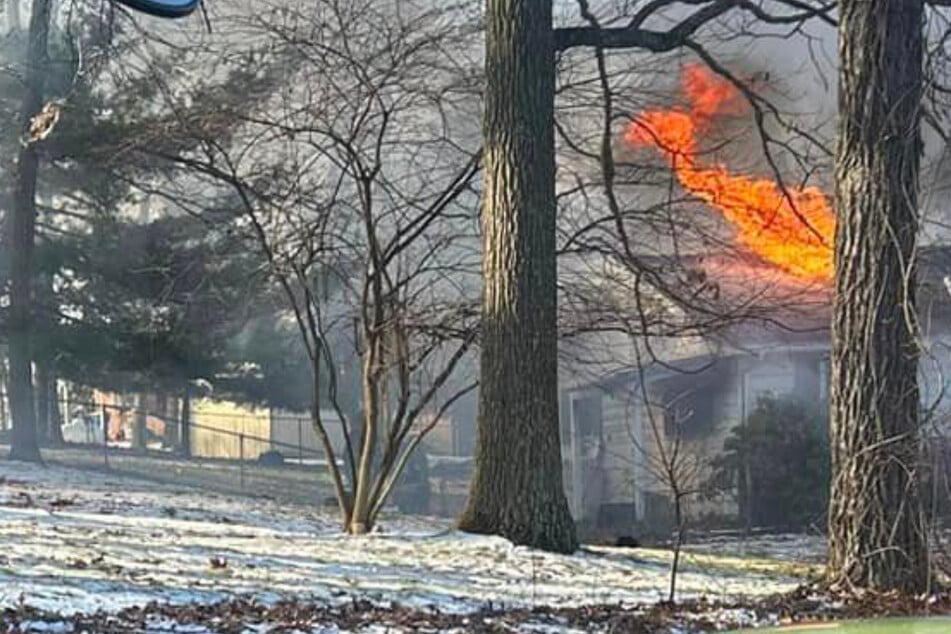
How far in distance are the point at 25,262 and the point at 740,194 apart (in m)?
12.3

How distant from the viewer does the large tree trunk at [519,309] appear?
9.12 meters

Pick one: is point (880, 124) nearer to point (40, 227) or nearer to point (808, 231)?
point (808, 231)

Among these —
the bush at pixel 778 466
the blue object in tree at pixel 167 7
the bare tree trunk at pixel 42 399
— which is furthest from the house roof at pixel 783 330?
the bare tree trunk at pixel 42 399

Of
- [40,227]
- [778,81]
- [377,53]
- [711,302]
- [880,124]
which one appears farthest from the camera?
[40,227]

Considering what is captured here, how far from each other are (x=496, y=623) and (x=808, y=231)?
759 cm

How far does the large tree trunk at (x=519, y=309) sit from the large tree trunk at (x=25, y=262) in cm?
1174

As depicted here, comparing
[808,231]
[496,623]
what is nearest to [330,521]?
[808,231]

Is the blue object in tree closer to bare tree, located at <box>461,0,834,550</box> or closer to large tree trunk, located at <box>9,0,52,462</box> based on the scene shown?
bare tree, located at <box>461,0,834,550</box>

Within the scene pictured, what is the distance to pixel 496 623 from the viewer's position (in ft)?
19.9

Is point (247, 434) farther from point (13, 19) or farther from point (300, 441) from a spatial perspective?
point (13, 19)

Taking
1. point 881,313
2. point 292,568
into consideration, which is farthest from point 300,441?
point 881,313

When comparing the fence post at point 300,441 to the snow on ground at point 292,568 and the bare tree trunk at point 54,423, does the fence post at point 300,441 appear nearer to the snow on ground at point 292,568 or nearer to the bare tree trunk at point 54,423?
the bare tree trunk at point 54,423

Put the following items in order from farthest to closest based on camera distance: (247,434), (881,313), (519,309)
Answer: (247,434) → (519,309) → (881,313)

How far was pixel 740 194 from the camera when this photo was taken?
12.7 metres
